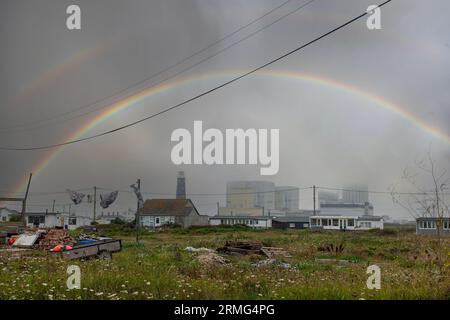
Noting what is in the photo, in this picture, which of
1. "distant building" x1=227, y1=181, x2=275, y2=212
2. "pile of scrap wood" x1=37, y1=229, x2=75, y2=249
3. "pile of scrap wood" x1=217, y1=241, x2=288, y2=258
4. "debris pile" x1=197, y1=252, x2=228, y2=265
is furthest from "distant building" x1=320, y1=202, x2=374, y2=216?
"debris pile" x1=197, y1=252, x2=228, y2=265

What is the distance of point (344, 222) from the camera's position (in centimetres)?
7469

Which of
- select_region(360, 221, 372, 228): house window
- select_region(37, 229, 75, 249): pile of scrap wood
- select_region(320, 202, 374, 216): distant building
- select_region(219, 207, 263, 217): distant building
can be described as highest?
select_region(37, 229, 75, 249): pile of scrap wood

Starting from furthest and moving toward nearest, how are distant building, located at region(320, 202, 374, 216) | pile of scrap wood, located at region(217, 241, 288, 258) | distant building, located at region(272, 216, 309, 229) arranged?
distant building, located at region(320, 202, 374, 216) → distant building, located at region(272, 216, 309, 229) → pile of scrap wood, located at region(217, 241, 288, 258)

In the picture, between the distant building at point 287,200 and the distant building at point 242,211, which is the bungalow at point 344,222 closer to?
the distant building at point 242,211

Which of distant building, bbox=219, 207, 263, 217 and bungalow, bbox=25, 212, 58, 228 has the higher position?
bungalow, bbox=25, 212, 58, 228

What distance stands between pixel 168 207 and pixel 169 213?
92.2 inches

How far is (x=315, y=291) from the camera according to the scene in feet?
22.0

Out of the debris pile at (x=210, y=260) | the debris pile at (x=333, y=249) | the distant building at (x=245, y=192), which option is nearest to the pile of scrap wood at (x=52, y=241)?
the debris pile at (x=210, y=260)

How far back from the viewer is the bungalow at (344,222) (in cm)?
7462

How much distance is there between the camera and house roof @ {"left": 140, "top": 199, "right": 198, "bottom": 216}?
7694cm

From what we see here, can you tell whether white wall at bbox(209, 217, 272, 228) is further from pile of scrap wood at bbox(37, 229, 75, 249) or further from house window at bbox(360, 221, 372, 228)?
pile of scrap wood at bbox(37, 229, 75, 249)

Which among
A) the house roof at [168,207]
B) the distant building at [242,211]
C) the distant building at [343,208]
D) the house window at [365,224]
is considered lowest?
the distant building at [343,208]
